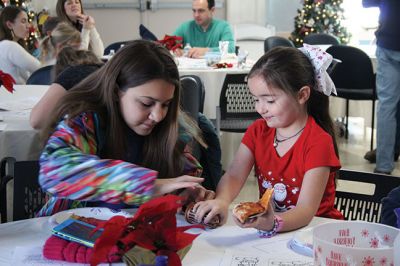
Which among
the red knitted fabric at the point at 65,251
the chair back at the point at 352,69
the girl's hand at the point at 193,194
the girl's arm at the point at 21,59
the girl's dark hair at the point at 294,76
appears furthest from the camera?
the chair back at the point at 352,69

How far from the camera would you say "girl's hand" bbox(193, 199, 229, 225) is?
153 centimetres

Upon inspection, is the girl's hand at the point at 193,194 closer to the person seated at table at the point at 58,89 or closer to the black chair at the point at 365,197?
the black chair at the point at 365,197

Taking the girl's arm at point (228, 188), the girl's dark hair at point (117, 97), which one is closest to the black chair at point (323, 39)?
the girl's arm at point (228, 188)

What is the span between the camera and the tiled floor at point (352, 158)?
417cm

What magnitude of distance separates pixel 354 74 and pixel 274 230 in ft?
14.9

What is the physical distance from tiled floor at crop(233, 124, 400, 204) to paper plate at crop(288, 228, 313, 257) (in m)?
2.56

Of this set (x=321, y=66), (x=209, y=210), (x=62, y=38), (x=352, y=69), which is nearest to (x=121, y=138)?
(x=209, y=210)

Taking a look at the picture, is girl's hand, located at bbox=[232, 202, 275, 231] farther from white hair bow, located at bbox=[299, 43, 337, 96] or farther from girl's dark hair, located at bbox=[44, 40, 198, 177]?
white hair bow, located at bbox=[299, 43, 337, 96]

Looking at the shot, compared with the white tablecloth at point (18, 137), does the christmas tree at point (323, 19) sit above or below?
above

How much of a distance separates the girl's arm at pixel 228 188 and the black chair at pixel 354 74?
3811 mm

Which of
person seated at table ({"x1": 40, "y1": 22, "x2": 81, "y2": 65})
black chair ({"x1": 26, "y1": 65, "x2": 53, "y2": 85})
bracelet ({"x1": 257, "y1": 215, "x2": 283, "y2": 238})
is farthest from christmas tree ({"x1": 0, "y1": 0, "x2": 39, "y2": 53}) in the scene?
bracelet ({"x1": 257, "y1": 215, "x2": 283, "y2": 238})

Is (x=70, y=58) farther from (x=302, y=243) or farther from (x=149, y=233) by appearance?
(x=149, y=233)

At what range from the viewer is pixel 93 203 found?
1766 mm

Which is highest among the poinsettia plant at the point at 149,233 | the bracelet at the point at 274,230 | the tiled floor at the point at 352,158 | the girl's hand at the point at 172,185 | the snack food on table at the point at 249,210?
the poinsettia plant at the point at 149,233
